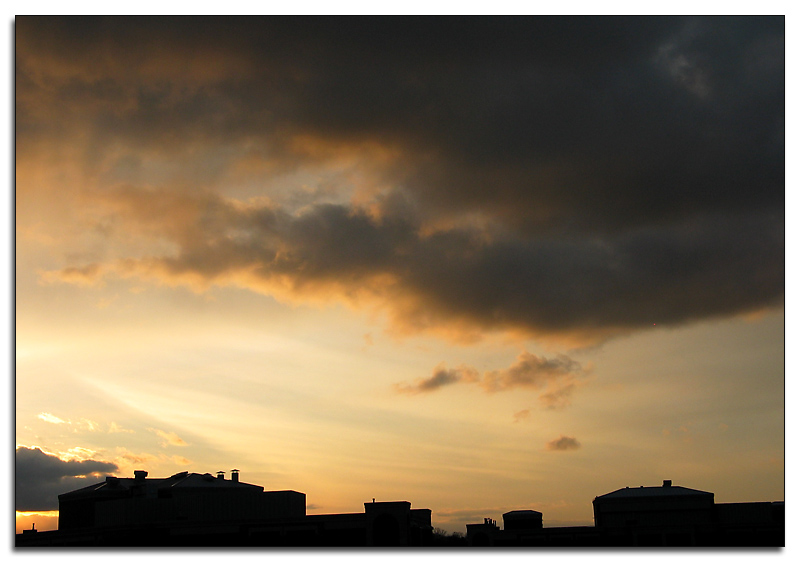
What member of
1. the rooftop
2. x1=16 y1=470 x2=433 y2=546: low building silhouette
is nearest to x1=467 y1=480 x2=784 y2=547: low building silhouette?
the rooftop

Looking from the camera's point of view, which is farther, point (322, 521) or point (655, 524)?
point (655, 524)

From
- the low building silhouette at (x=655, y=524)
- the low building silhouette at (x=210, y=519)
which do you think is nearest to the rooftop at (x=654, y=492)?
the low building silhouette at (x=655, y=524)

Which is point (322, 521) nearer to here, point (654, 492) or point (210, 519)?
point (210, 519)

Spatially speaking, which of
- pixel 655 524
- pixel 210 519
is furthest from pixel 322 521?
pixel 655 524

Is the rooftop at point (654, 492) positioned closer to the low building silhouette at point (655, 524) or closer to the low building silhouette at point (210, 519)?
the low building silhouette at point (655, 524)

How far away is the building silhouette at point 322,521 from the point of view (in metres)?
92.4

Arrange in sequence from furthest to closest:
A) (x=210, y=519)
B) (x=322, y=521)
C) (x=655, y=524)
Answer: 1. (x=655, y=524)
2. (x=210, y=519)
3. (x=322, y=521)

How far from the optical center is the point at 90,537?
9044 centimetres

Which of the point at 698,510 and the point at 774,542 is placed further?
the point at 698,510

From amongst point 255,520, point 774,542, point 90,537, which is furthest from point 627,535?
point 90,537

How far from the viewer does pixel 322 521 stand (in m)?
94.7

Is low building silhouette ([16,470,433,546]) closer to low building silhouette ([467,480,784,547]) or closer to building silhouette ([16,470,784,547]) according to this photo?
building silhouette ([16,470,784,547])

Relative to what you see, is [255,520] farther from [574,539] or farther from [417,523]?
[574,539]

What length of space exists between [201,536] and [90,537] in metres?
12.1
